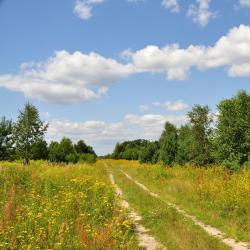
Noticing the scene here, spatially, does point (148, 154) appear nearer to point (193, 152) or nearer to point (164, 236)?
point (193, 152)

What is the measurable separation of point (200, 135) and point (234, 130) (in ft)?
52.0

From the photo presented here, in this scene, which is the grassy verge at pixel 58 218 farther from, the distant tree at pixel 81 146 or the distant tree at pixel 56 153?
the distant tree at pixel 81 146

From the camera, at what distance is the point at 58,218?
1080cm

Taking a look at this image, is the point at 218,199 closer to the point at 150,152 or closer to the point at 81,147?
the point at 150,152

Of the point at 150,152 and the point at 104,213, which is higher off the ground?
the point at 150,152

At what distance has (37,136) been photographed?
41219mm

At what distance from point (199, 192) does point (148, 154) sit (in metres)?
51.7

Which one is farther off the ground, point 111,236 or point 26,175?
point 26,175

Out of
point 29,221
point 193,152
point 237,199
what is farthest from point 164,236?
point 193,152

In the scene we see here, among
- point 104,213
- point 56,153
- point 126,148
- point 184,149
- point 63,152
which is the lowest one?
point 104,213

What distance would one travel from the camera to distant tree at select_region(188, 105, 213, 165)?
4019cm

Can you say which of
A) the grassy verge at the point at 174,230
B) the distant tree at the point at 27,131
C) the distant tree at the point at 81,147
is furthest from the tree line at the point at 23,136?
the distant tree at the point at 81,147

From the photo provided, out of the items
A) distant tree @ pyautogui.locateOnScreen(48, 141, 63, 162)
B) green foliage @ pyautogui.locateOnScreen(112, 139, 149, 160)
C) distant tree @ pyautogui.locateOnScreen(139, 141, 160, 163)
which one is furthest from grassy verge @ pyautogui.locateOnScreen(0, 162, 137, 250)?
green foliage @ pyautogui.locateOnScreen(112, 139, 149, 160)

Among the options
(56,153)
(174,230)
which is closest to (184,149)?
(56,153)
